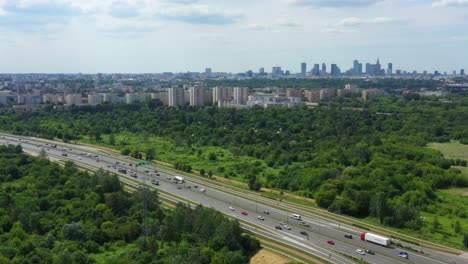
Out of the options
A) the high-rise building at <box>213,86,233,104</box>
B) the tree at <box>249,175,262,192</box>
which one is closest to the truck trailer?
the tree at <box>249,175,262,192</box>

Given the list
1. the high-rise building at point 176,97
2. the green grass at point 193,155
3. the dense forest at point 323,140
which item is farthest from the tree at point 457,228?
the high-rise building at point 176,97

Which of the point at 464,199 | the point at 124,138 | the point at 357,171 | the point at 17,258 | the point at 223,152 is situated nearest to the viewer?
the point at 17,258

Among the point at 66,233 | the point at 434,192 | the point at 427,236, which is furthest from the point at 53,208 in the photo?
the point at 434,192

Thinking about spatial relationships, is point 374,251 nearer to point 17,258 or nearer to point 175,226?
point 175,226

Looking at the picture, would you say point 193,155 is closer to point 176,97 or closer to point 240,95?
point 176,97

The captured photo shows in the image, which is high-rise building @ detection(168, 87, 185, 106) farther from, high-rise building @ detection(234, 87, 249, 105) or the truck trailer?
the truck trailer

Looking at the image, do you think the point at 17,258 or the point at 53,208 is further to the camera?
the point at 53,208
